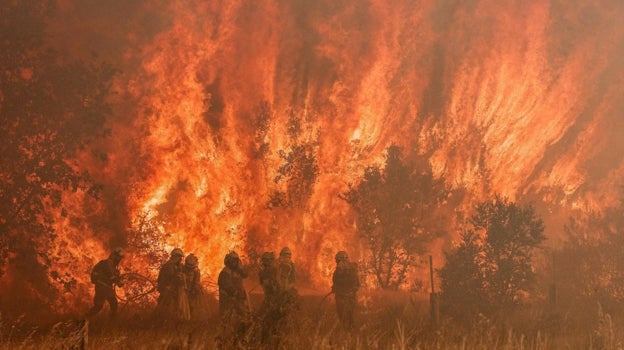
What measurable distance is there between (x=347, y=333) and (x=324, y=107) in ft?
78.9

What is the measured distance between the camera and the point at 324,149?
33500mm

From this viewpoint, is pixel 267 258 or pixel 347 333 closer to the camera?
pixel 347 333

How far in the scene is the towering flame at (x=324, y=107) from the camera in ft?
91.7

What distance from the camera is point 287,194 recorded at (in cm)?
3177

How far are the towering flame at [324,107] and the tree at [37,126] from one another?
1.07 meters

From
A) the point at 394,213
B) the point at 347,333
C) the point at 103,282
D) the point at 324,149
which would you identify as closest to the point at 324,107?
the point at 324,149

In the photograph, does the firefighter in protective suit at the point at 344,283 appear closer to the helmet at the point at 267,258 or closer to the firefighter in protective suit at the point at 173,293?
the helmet at the point at 267,258

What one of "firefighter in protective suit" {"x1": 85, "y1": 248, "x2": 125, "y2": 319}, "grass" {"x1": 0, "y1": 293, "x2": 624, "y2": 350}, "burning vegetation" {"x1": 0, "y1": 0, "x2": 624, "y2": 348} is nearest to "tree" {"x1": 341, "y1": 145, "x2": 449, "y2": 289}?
"burning vegetation" {"x1": 0, "y1": 0, "x2": 624, "y2": 348}

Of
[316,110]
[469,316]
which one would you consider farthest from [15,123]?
[469,316]

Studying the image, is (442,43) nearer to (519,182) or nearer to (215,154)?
(519,182)

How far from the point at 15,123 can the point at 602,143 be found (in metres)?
37.9

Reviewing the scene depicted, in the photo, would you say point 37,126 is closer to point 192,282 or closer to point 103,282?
point 103,282

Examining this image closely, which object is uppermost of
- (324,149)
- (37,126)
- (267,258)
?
(324,149)

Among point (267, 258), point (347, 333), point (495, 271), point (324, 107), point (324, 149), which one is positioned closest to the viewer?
→ point (347, 333)
